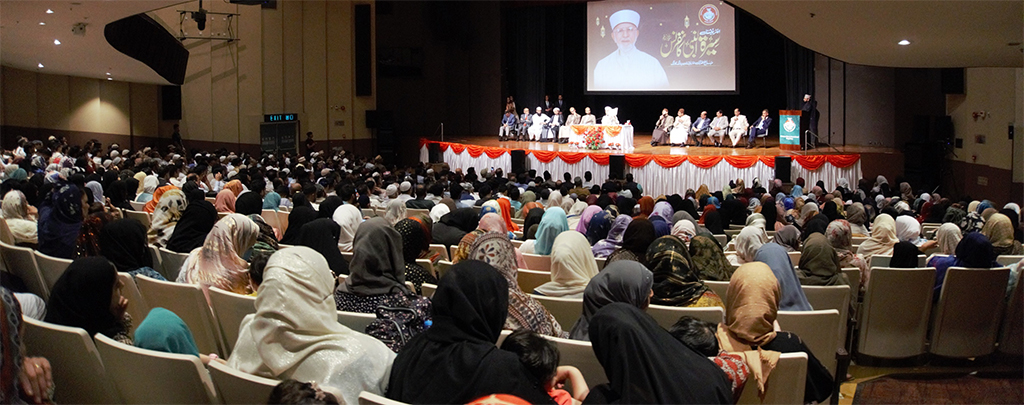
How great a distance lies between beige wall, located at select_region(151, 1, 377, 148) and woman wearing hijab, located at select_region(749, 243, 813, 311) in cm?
1538

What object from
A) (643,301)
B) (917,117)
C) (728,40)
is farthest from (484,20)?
(643,301)

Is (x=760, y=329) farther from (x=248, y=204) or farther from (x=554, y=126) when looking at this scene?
(x=554, y=126)

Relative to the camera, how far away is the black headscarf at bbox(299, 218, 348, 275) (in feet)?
15.8

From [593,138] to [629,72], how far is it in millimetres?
3149

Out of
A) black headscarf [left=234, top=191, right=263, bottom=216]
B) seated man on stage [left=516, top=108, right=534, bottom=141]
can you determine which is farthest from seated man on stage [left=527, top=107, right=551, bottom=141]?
black headscarf [left=234, top=191, right=263, bottom=216]

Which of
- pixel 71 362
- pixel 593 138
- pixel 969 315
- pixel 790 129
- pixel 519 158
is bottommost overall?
pixel 969 315

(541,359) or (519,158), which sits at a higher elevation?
(519,158)

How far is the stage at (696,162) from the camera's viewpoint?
13.8m

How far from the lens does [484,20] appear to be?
2147cm

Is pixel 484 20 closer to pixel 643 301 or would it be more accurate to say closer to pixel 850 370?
pixel 850 370

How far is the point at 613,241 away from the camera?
215 inches

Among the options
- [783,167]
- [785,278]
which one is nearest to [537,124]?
[783,167]

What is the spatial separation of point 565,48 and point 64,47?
11559 millimetres

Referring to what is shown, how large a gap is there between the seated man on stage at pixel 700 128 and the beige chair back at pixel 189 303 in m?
13.9
